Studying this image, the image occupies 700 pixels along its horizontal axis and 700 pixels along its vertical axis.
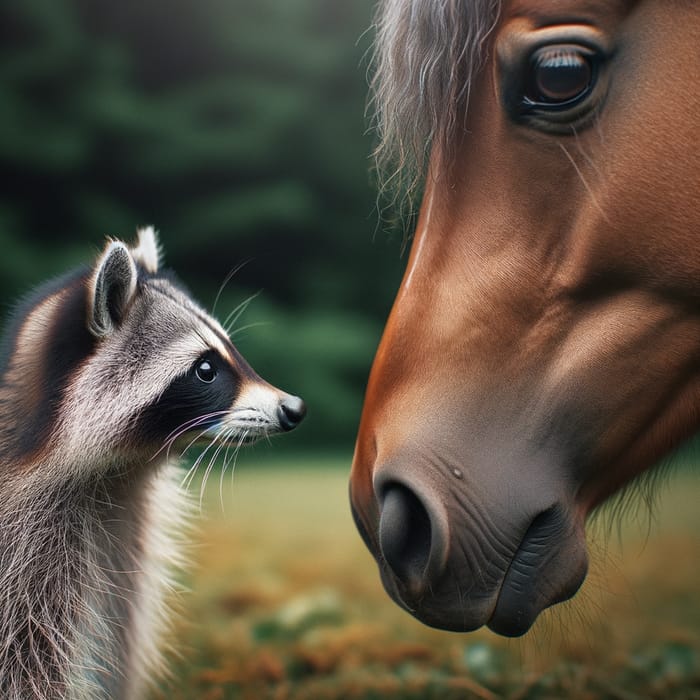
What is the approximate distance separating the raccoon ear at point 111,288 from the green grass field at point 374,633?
421 millimetres

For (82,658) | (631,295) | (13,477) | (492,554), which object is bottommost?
(82,658)

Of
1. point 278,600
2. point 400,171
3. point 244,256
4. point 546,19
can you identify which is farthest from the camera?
point 244,256

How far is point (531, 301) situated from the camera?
1.07 m

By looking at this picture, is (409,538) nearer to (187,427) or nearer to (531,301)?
(531,301)

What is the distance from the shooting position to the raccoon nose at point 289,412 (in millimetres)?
1368

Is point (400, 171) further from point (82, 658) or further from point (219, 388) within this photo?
point (82, 658)

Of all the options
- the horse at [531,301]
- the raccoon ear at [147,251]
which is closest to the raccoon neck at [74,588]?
the raccoon ear at [147,251]

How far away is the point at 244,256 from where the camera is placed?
14.9 ft

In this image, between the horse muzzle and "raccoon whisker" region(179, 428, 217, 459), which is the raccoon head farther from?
the horse muzzle

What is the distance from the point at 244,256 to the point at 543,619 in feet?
11.4

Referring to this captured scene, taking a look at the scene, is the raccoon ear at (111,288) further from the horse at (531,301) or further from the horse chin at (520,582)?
the horse chin at (520,582)

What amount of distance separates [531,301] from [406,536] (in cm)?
35

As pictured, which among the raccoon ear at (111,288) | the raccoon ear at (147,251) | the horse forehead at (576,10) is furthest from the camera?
the raccoon ear at (147,251)

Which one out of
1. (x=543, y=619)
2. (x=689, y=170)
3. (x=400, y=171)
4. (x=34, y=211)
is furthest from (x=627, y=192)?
(x=34, y=211)
